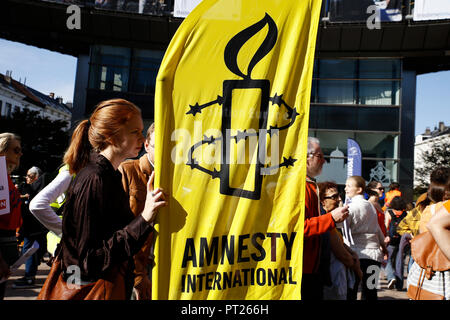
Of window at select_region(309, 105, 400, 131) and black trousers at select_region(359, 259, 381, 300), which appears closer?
black trousers at select_region(359, 259, 381, 300)

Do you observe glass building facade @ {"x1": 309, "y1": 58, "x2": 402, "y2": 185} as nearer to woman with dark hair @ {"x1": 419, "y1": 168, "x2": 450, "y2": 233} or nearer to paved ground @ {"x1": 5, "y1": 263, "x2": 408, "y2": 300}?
paved ground @ {"x1": 5, "y1": 263, "x2": 408, "y2": 300}

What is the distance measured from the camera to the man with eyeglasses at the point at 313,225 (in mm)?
2863

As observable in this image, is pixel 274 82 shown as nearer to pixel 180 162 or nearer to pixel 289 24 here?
pixel 289 24

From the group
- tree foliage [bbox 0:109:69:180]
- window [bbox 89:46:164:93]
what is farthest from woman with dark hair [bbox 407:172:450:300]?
tree foliage [bbox 0:109:69:180]

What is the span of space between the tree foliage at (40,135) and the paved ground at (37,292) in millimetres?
19181

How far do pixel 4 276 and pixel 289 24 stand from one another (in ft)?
8.00

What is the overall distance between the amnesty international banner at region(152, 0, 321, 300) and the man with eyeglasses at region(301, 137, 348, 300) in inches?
32.2

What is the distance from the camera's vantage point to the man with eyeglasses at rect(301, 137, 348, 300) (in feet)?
9.39

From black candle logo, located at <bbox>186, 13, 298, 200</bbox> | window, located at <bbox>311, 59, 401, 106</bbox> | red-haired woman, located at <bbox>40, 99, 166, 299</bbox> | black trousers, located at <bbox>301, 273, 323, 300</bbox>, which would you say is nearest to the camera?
red-haired woman, located at <bbox>40, 99, 166, 299</bbox>

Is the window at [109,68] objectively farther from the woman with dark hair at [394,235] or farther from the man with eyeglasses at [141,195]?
the man with eyeglasses at [141,195]

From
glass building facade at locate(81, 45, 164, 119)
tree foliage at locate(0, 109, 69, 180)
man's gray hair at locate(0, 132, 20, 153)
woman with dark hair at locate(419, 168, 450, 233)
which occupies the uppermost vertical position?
glass building facade at locate(81, 45, 164, 119)

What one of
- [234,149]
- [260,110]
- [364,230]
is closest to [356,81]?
[364,230]

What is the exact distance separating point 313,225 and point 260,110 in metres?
1.13

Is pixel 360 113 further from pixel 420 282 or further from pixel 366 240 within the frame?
pixel 420 282
